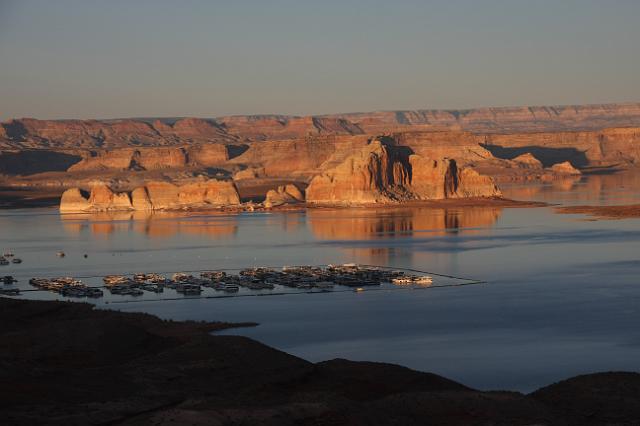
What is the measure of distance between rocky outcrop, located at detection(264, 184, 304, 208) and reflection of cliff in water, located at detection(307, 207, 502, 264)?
15.2m

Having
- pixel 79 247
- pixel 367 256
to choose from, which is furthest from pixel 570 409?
pixel 79 247


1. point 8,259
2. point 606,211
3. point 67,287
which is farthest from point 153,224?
point 67,287

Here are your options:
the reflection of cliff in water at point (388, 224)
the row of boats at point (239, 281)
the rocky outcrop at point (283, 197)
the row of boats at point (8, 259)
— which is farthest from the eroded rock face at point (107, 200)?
the row of boats at point (239, 281)

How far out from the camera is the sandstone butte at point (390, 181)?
516ft

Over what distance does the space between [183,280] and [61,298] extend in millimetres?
8522

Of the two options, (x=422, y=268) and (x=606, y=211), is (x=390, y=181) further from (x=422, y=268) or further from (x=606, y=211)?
(x=422, y=268)

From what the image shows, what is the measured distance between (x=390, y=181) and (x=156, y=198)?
3428 cm

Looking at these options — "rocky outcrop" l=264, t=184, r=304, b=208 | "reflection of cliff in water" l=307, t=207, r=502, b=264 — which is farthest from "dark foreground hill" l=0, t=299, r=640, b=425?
"rocky outcrop" l=264, t=184, r=304, b=208

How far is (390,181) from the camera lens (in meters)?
162

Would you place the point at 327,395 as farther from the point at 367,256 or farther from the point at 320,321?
the point at 367,256

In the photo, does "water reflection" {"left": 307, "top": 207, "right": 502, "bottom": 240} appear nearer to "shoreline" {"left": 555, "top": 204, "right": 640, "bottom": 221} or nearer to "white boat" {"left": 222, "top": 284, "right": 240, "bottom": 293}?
"shoreline" {"left": 555, "top": 204, "right": 640, "bottom": 221}

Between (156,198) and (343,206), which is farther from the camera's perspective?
(156,198)

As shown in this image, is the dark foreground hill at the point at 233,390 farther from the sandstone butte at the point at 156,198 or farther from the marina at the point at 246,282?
the sandstone butte at the point at 156,198

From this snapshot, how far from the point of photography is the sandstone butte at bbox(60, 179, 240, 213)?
524 ft
